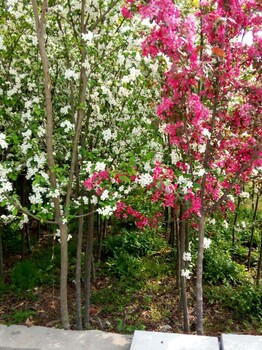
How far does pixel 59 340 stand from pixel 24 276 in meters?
2.07

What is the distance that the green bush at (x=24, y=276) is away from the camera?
4700 mm

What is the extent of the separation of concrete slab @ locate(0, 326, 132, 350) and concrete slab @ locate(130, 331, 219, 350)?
224 millimetres

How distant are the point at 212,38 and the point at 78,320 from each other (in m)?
2.63

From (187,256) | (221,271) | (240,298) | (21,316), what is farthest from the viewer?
(221,271)

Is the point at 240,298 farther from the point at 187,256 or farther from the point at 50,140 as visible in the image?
the point at 50,140

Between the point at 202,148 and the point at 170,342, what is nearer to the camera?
the point at 170,342

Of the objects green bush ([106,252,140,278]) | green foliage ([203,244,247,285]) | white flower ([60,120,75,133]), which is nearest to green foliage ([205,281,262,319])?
green foliage ([203,244,247,285])

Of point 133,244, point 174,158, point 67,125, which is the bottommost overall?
point 133,244

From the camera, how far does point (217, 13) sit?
2.75 m

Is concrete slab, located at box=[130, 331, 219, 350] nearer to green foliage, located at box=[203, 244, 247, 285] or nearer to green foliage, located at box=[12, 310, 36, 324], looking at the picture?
green foliage, located at box=[12, 310, 36, 324]

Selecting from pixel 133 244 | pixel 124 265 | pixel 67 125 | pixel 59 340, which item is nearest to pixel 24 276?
pixel 124 265

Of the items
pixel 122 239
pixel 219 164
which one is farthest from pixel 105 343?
pixel 122 239

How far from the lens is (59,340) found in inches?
114

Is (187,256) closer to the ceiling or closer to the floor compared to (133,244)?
closer to the ceiling
